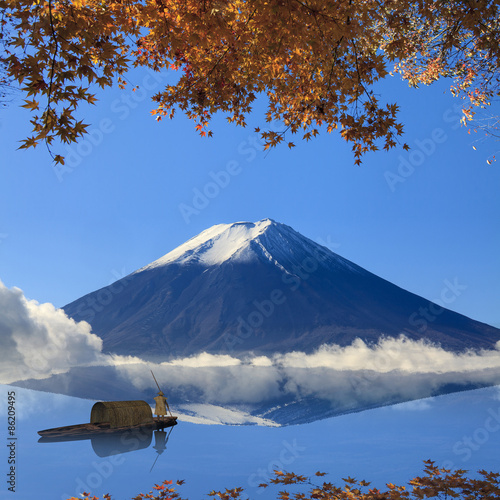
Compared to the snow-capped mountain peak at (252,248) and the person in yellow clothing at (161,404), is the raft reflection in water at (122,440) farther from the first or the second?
the snow-capped mountain peak at (252,248)

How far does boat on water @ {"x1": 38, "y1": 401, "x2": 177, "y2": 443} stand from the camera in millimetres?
15008

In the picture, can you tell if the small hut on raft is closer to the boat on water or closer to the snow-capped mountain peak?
the boat on water

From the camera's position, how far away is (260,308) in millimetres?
94938

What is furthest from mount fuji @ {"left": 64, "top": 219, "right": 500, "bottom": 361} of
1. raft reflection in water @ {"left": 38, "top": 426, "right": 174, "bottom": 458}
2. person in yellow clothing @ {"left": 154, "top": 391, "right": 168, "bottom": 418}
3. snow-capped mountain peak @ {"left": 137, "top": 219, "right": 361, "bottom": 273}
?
raft reflection in water @ {"left": 38, "top": 426, "right": 174, "bottom": 458}

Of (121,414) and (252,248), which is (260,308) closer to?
(252,248)

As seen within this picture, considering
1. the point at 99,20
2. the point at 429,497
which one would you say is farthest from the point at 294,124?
the point at 429,497

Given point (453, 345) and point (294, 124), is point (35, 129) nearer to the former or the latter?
point (294, 124)

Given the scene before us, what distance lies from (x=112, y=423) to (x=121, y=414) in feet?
1.36

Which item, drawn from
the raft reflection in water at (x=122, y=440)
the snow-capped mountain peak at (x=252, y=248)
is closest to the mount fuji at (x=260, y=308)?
the snow-capped mountain peak at (x=252, y=248)

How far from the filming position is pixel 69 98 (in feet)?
17.9

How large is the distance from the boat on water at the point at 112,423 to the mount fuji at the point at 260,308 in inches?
2698

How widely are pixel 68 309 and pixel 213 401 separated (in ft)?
239

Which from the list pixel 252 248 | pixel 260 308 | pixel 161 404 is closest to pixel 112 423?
pixel 161 404

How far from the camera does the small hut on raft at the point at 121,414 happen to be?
634 inches
